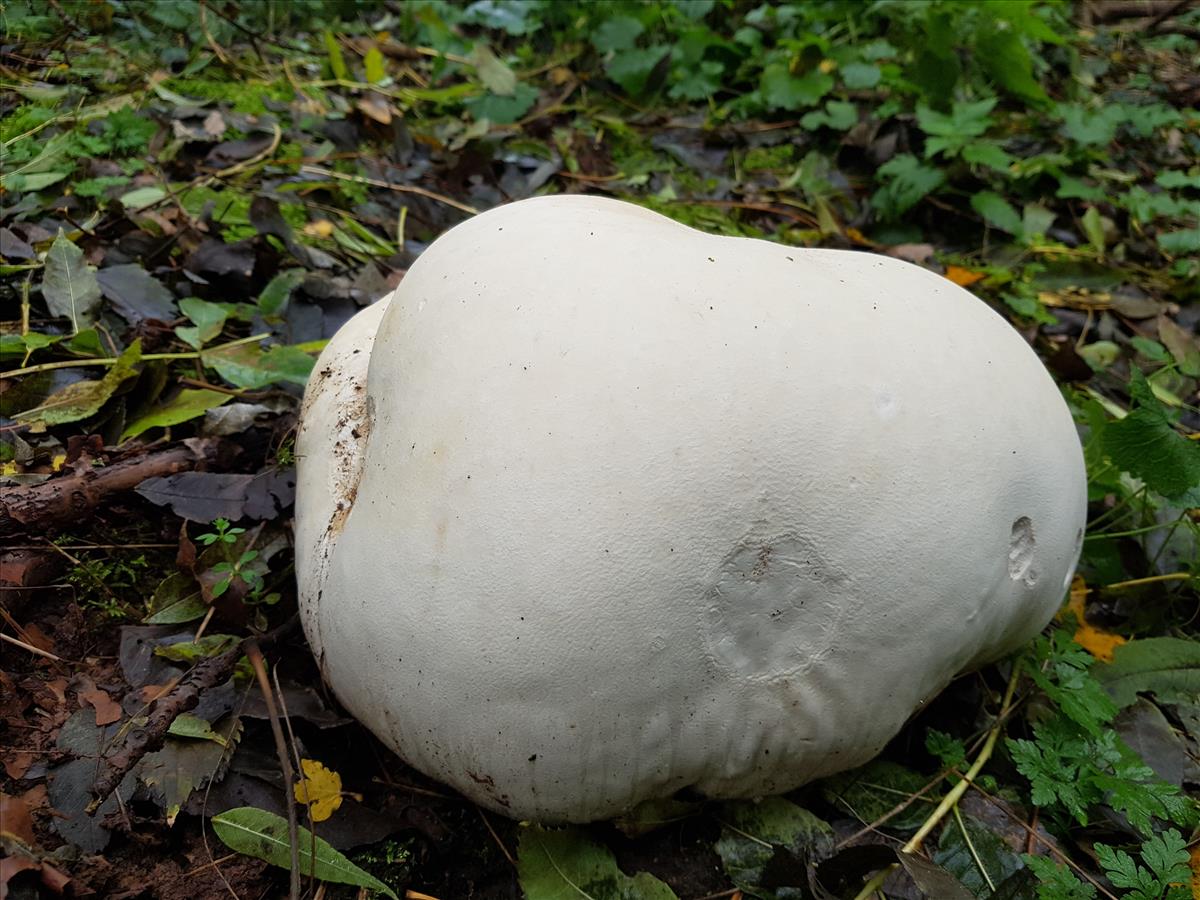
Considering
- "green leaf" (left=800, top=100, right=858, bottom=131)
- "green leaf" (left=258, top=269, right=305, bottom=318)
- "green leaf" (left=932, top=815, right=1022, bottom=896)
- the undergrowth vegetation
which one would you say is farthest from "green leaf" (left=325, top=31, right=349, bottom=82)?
"green leaf" (left=932, top=815, right=1022, bottom=896)

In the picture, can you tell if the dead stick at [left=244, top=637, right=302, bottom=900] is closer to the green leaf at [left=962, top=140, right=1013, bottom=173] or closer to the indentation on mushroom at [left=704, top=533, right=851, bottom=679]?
the indentation on mushroom at [left=704, top=533, right=851, bottom=679]

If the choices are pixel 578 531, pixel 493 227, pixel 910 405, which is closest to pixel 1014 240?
pixel 910 405

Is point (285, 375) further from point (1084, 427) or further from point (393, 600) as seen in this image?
point (1084, 427)

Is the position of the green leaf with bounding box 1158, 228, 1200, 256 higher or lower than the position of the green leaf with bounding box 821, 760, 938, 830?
higher

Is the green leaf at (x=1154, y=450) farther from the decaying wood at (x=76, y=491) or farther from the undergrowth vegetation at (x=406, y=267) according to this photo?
the decaying wood at (x=76, y=491)

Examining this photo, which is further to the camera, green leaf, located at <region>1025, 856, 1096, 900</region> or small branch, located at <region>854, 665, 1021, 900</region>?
small branch, located at <region>854, 665, 1021, 900</region>

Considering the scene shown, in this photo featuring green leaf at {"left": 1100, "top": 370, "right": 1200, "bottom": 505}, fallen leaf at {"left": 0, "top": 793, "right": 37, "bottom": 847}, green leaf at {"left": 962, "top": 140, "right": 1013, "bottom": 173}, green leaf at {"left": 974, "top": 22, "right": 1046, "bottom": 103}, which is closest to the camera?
fallen leaf at {"left": 0, "top": 793, "right": 37, "bottom": 847}
